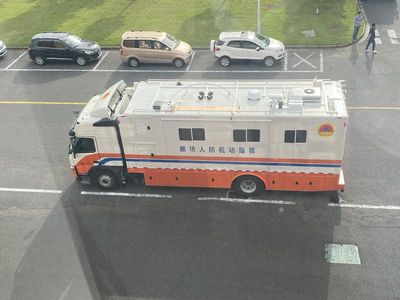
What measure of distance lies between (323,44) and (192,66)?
25.2 feet

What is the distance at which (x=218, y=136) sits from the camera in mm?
14039

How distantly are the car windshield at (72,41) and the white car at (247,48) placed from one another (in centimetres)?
801

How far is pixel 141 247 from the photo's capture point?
13.9 m

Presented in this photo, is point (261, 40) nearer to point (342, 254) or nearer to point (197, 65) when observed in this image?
point (197, 65)

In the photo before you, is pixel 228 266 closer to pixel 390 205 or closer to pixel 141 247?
pixel 141 247

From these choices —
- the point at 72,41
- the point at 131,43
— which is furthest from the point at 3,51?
the point at 131,43

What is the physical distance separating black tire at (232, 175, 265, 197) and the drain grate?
9.77 feet

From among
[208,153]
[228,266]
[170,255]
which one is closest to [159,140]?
[208,153]

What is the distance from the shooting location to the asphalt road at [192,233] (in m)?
12.5

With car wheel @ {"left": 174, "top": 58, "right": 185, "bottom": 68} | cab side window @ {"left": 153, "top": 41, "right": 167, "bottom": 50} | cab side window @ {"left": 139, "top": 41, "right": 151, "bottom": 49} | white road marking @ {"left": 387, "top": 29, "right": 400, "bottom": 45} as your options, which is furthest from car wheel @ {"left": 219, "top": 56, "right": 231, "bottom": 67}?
white road marking @ {"left": 387, "top": 29, "right": 400, "bottom": 45}

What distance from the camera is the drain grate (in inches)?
508

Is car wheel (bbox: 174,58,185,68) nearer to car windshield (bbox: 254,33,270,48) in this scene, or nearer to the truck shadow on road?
car windshield (bbox: 254,33,270,48)

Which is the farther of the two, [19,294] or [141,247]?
[141,247]

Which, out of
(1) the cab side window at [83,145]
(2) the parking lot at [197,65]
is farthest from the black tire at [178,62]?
(1) the cab side window at [83,145]
